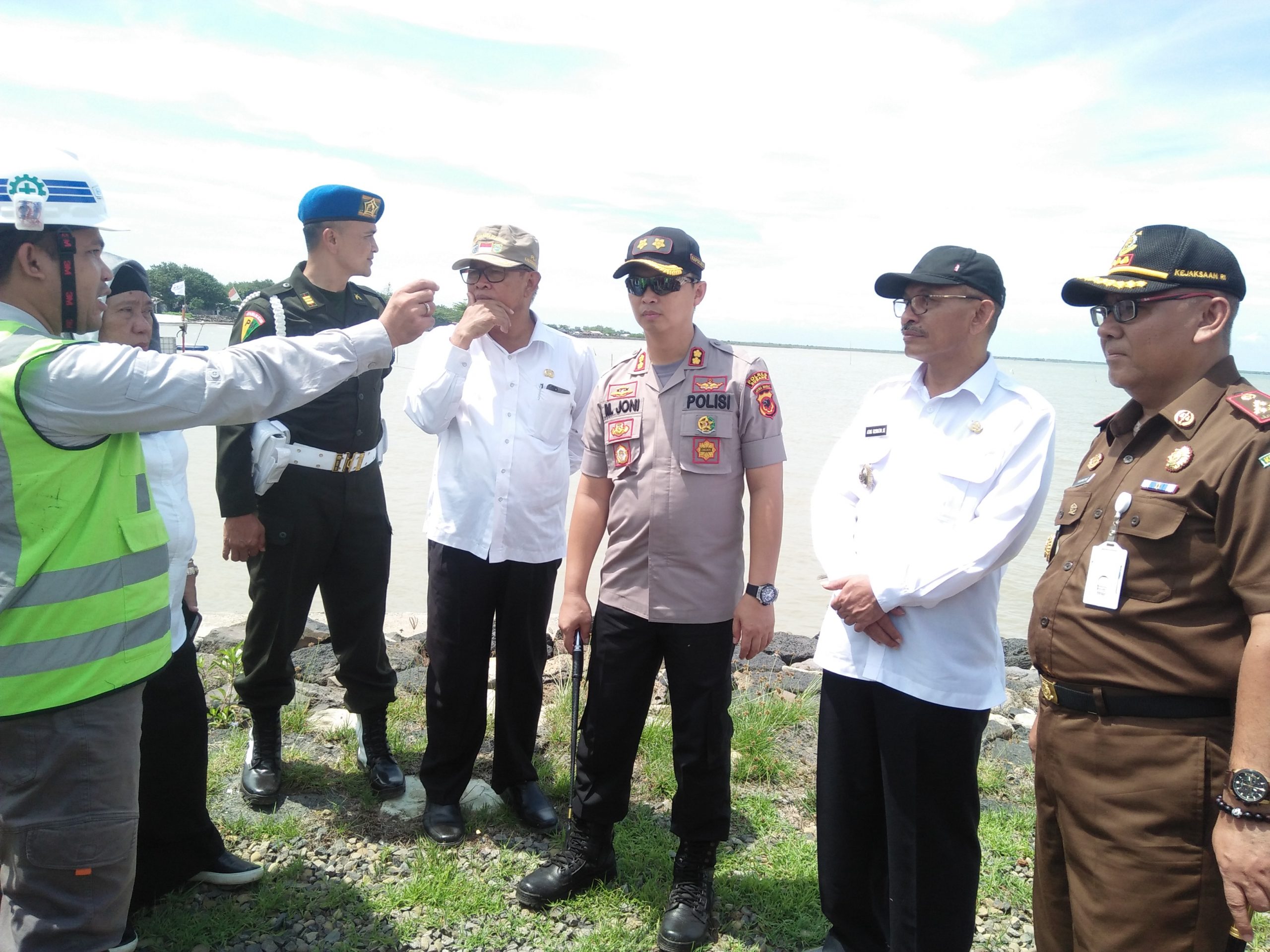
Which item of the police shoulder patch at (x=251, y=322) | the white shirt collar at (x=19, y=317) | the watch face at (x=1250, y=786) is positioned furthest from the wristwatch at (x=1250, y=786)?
the police shoulder patch at (x=251, y=322)

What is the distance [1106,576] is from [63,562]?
2.57 metres

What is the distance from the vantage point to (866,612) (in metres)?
2.58

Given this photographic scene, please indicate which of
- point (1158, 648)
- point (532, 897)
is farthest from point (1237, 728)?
point (532, 897)

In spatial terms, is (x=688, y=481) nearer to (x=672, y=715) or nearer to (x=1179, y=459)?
(x=672, y=715)

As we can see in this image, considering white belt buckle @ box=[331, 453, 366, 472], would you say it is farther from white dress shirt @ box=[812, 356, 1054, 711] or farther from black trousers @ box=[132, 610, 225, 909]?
white dress shirt @ box=[812, 356, 1054, 711]

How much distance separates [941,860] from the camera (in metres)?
2.53

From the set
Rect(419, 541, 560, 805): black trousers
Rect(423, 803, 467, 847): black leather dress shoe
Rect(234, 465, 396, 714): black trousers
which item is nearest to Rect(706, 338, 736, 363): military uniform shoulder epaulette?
Rect(419, 541, 560, 805): black trousers

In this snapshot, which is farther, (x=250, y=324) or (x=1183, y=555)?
(x=250, y=324)

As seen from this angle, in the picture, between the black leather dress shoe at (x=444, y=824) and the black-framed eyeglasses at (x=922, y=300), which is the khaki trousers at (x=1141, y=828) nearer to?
the black-framed eyeglasses at (x=922, y=300)

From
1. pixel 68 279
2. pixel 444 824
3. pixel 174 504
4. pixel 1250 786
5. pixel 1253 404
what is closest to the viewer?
pixel 1250 786

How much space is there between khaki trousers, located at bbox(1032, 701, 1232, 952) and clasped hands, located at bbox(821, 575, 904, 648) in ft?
1.65

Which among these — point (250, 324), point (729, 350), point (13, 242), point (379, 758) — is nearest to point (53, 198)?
point (13, 242)

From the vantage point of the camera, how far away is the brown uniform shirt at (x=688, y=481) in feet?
9.77

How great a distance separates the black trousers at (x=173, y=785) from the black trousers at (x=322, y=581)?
0.55 m
